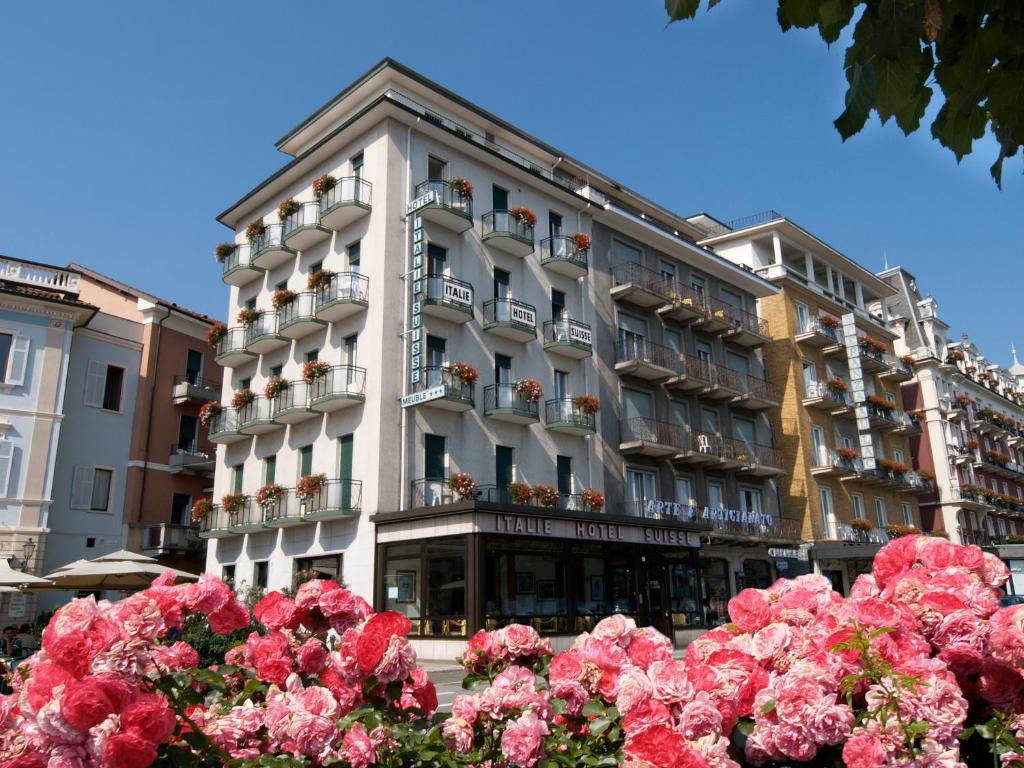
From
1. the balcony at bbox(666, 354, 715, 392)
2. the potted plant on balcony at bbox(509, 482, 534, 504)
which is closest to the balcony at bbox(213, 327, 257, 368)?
the potted plant on balcony at bbox(509, 482, 534, 504)

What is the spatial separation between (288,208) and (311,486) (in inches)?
408

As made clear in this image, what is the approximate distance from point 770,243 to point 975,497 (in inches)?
900

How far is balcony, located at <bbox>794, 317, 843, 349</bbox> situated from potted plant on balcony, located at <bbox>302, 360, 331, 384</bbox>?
78.5ft

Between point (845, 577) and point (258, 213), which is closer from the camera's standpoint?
point (258, 213)

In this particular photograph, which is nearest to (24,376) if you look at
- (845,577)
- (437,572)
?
(437,572)

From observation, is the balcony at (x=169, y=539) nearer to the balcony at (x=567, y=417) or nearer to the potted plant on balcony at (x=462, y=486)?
the potted plant on balcony at (x=462, y=486)

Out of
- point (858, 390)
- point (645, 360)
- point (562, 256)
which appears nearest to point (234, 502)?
point (562, 256)

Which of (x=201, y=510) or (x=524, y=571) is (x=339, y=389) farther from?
(x=201, y=510)

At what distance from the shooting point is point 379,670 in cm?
339

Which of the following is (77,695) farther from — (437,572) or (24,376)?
(24,376)

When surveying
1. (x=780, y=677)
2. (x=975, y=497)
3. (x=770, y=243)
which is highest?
(x=770, y=243)

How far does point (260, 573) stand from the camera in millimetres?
26375

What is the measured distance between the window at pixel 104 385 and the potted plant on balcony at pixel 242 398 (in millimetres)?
6964

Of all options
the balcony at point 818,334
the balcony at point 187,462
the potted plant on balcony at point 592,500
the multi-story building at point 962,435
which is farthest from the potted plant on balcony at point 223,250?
the multi-story building at point 962,435
